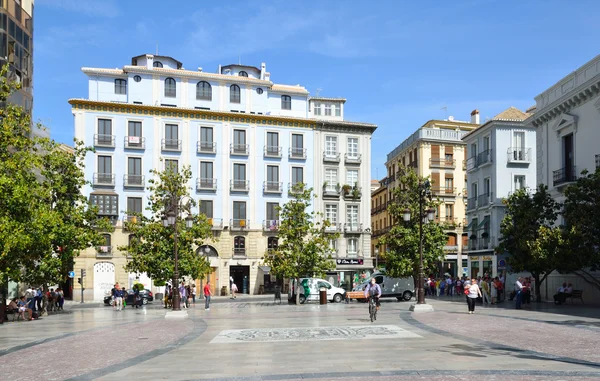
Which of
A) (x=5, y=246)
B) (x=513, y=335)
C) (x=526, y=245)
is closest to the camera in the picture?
(x=513, y=335)

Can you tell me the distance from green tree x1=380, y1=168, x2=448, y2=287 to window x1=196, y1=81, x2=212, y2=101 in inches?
796

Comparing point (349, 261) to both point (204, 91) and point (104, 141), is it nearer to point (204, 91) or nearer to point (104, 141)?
point (204, 91)

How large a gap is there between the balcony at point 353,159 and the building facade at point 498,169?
1123cm

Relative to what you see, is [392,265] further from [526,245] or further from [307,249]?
[526,245]

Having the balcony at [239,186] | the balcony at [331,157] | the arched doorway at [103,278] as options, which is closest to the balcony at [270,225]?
the balcony at [239,186]

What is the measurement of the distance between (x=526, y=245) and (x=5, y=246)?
23.3 metres

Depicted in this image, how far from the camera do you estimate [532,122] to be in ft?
126

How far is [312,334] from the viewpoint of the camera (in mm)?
18781

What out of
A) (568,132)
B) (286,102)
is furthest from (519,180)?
(286,102)

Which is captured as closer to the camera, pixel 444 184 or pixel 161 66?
pixel 161 66

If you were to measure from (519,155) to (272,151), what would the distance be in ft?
65.9

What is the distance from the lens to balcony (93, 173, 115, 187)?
1977 inches

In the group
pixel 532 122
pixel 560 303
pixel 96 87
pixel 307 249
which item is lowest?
pixel 560 303

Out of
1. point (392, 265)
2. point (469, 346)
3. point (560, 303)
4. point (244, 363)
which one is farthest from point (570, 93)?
point (244, 363)
